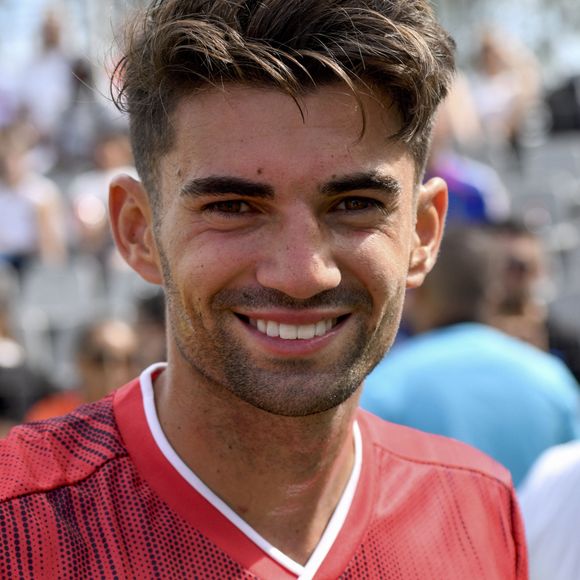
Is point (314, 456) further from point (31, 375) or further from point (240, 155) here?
point (31, 375)

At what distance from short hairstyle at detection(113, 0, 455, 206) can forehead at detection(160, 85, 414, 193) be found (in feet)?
0.08

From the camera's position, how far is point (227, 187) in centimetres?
186

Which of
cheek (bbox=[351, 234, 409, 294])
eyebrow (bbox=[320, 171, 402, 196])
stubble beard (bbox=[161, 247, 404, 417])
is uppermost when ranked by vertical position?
eyebrow (bbox=[320, 171, 402, 196])

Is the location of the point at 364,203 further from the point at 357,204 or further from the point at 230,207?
the point at 230,207

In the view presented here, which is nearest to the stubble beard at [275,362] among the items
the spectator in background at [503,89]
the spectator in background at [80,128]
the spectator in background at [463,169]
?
the spectator in background at [463,169]

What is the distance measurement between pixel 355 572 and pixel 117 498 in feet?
1.52

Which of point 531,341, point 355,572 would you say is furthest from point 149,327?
point 355,572

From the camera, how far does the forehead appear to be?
6.07 ft

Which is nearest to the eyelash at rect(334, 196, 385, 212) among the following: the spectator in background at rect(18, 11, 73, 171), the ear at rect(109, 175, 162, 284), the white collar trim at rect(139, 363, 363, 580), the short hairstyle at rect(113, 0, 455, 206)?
the short hairstyle at rect(113, 0, 455, 206)

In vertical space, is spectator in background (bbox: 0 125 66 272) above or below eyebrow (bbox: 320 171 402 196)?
below

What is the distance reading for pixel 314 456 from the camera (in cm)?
207

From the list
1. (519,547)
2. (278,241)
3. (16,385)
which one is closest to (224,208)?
(278,241)

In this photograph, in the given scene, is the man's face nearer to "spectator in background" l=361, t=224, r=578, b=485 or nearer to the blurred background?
"spectator in background" l=361, t=224, r=578, b=485

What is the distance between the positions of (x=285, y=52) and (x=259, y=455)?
2.47 feet
